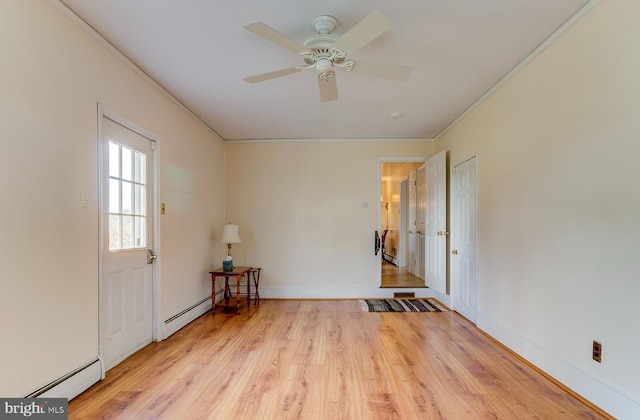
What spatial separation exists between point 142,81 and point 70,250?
1703mm

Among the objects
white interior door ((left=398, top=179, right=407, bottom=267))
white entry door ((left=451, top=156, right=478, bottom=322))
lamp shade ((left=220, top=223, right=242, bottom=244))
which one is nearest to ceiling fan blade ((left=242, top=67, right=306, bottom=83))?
white entry door ((left=451, top=156, right=478, bottom=322))

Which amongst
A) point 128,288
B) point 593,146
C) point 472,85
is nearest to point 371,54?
point 472,85

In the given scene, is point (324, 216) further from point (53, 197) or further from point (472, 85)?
point (53, 197)

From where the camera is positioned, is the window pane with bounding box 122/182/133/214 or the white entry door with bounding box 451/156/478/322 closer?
the window pane with bounding box 122/182/133/214

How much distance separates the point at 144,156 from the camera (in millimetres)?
3125

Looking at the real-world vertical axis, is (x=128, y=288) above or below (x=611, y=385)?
above

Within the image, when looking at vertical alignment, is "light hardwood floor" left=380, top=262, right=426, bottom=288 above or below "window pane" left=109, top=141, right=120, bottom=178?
below

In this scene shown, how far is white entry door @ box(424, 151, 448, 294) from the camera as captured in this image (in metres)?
4.54

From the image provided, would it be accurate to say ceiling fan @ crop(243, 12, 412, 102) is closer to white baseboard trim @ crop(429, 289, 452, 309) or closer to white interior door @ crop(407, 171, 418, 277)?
white baseboard trim @ crop(429, 289, 452, 309)

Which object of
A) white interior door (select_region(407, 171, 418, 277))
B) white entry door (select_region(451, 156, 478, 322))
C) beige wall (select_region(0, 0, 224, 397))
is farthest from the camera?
white interior door (select_region(407, 171, 418, 277))

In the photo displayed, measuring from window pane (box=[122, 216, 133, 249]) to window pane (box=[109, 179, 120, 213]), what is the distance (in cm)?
14

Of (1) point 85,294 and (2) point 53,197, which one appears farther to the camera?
(1) point 85,294

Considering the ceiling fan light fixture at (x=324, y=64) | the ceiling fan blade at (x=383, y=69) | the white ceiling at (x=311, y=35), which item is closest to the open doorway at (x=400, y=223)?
the white ceiling at (x=311, y=35)

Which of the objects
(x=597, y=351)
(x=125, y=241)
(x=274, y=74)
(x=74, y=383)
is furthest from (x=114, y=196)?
(x=597, y=351)
